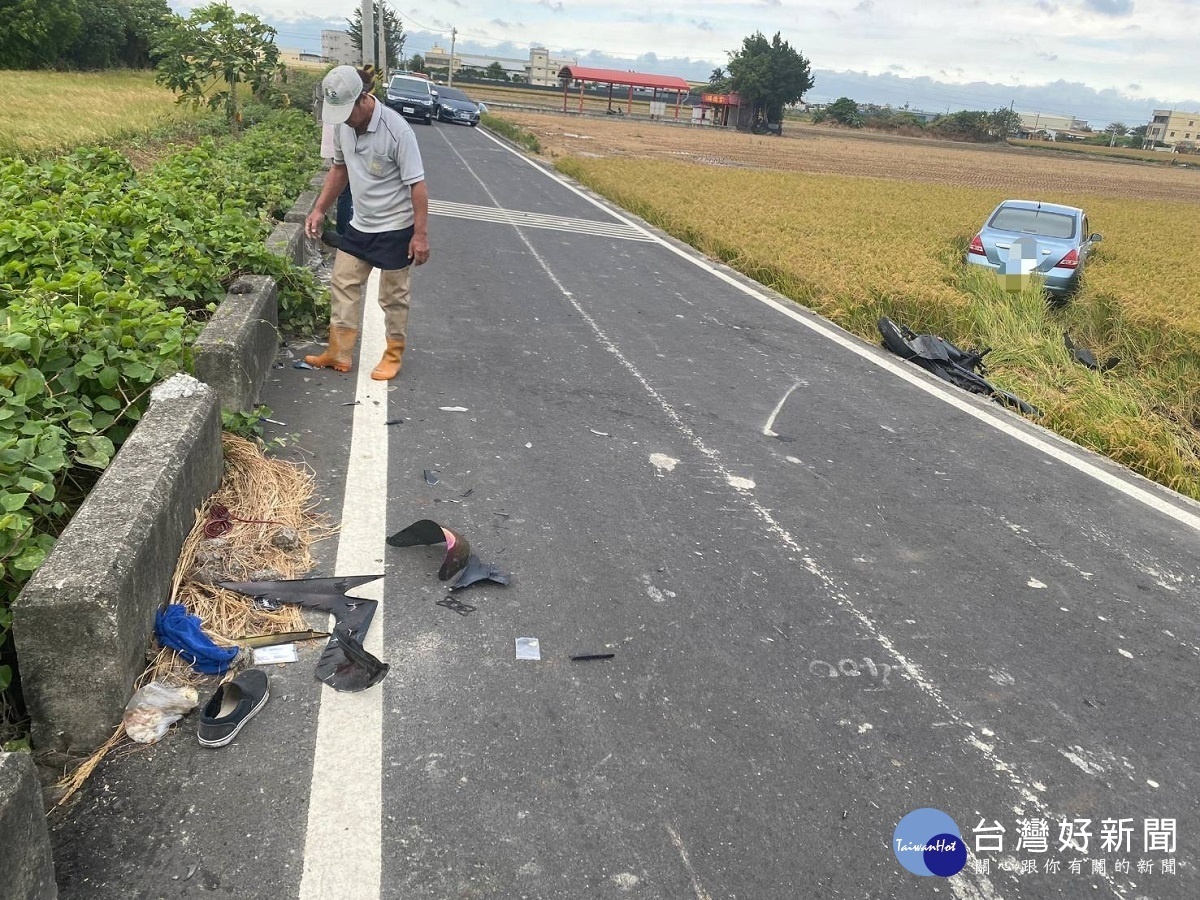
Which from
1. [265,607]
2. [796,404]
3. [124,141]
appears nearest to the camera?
[265,607]

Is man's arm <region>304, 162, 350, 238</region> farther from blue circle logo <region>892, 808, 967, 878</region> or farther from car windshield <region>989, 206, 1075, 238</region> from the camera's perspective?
car windshield <region>989, 206, 1075, 238</region>

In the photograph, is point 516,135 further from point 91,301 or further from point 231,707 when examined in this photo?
point 231,707

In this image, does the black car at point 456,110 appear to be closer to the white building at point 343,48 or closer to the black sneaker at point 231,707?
the white building at point 343,48

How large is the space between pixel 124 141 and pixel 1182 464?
17017mm

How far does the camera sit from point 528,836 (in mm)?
2455

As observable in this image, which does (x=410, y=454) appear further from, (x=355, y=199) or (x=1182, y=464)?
(x=1182, y=464)

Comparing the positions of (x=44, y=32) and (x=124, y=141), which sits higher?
(x=44, y=32)

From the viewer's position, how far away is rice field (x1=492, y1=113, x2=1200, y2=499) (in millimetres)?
7219

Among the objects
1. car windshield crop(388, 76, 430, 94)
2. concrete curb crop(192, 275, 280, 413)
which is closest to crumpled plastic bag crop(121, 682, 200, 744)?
concrete curb crop(192, 275, 280, 413)

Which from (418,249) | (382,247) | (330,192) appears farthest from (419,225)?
(330,192)

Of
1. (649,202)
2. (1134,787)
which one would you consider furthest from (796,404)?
(649,202)

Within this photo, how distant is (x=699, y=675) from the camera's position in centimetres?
321

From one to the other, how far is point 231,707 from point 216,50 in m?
18.8

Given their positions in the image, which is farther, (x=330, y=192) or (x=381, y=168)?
(x=330, y=192)
